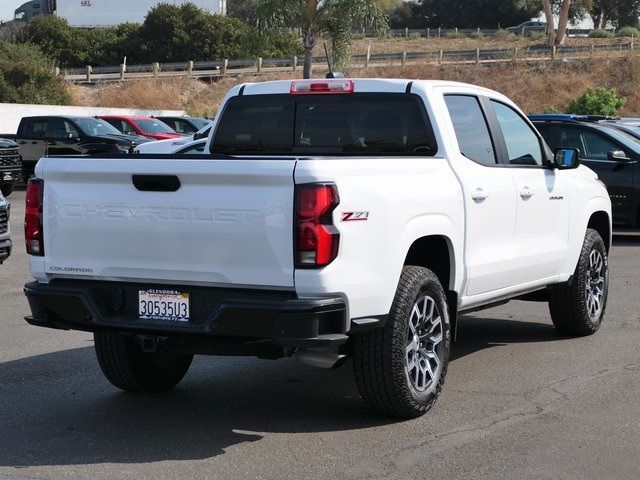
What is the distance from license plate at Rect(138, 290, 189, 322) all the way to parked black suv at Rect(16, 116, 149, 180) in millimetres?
20334

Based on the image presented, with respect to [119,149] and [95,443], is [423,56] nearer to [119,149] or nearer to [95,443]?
[119,149]

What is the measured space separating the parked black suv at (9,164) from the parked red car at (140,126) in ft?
24.9

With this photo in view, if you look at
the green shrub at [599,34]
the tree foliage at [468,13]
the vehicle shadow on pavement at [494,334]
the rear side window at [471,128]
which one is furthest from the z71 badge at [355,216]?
the tree foliage at [468,13]

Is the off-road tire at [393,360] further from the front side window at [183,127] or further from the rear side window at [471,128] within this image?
the front side window at [183,127]

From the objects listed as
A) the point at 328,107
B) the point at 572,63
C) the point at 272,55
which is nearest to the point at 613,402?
the point at 328,107

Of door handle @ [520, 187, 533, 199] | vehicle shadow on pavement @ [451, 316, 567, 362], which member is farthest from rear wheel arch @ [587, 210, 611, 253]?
door handle @ [520, 187, 533, 199]

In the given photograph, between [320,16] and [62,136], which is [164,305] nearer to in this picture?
[62,136]

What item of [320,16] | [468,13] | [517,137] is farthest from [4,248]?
[468,13]

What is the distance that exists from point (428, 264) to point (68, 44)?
67.9m

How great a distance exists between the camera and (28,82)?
50625 millimetres

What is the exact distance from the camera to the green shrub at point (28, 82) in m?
49.4

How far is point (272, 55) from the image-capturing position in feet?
233

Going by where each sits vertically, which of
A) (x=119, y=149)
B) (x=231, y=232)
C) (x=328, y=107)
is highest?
(x=328, y=107)

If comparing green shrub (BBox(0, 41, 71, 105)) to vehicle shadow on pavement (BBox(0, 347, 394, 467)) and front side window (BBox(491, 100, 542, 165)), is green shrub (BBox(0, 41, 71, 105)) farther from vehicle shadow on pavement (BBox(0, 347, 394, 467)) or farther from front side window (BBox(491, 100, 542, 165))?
front side window (BBox(491, 100, 542, 165))
